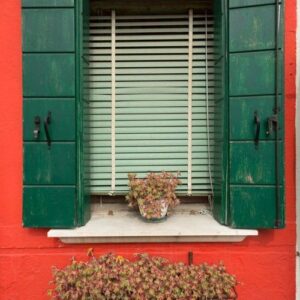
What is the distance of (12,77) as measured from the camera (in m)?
2.60

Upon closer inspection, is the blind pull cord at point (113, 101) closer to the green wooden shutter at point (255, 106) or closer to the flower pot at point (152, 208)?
the flower pot at point (152, 208)

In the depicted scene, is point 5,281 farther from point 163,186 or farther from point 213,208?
point 213,208

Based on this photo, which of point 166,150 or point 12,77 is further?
point 166,150

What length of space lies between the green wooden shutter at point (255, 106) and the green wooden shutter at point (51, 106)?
1.14 meters

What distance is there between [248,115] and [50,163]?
4.85ft

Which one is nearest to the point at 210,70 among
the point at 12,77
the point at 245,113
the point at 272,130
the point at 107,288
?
the point at 245,113

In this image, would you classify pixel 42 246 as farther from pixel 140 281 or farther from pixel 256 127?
pixel 256 127

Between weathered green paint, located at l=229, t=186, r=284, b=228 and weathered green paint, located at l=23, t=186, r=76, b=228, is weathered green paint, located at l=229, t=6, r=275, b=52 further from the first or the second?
weathered green paint, located at l=23, t=186, r=76, b=228

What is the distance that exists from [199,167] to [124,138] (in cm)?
67

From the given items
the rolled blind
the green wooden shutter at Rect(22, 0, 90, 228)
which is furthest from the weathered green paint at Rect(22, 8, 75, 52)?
the rolled blind

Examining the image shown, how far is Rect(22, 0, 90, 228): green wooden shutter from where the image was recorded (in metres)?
2.48

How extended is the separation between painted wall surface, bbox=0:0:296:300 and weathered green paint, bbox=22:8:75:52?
16 cm

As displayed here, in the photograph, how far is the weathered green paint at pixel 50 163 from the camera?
2494 millimetres

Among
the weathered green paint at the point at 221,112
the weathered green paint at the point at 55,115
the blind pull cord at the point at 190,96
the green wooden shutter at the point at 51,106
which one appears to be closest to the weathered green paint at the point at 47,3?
the green wooden shutter at the point at 51,106
